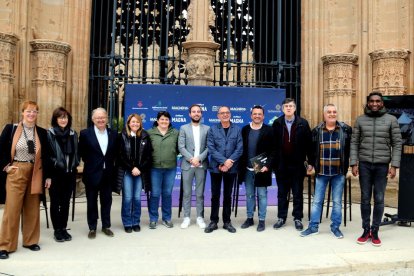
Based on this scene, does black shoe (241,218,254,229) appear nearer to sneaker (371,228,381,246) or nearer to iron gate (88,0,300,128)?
sneaker (371,228,381,246)

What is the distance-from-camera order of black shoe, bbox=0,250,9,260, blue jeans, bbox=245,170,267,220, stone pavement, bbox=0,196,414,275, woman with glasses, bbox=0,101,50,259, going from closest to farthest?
stone pavement, bbox=0,196,414,275
black shoe, bbox=0,250,9,260
woman with glasses, bbox=0,101,50,259
blue jeans, bbox=245,170,267,220

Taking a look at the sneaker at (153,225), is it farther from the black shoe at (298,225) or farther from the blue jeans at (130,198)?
the black shoe at (298,225)

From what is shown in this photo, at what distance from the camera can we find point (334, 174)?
16.5 feet

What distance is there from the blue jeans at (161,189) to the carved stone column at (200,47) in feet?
10.7

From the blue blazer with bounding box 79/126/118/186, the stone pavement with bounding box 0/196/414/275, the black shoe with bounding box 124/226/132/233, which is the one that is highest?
the blue blazer with bounding box 79/126/118/186

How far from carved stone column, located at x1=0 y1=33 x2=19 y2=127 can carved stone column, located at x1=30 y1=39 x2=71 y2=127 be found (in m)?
0.47

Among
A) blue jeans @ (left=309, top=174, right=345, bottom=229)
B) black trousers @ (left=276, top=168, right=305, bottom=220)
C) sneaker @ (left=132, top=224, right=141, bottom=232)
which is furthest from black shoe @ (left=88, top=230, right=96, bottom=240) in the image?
blue jeans @ (left=309, top=174, right=345, bottom=229)

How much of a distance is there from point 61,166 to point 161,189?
1439 mm

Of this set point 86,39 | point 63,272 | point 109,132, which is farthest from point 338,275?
point 86,39

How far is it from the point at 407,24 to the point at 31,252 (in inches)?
321

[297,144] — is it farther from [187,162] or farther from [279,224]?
[187,162]

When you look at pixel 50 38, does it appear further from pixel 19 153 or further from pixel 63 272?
pixel 63 272

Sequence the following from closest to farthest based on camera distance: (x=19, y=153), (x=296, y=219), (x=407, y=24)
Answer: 1. (x=19, y=153)
2. (x=296, y=219)
3. (x=407, y=24)

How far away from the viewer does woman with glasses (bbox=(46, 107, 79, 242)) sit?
4.66 meters
